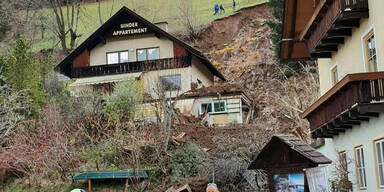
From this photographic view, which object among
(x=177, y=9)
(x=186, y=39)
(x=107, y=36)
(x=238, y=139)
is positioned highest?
(x=177, y=9)

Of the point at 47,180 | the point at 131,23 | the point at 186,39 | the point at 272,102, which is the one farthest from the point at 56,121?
the point at 186,39

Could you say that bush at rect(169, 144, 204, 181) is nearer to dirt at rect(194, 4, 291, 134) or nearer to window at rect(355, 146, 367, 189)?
window at rect(355, 146, 367, 189)

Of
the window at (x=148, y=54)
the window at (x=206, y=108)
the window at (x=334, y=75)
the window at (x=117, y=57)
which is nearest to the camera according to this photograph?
the window at (x=334, y=75)

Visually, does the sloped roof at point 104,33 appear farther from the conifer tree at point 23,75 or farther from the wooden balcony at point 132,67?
the conifer tree at point 23,75

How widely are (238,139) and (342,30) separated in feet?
35.6

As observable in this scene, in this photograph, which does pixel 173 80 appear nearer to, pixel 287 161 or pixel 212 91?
pixel 212 91

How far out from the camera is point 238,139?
26062 millimetres

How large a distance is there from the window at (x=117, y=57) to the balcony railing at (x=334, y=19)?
23172 millimetres

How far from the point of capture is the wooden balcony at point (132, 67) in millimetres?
38969

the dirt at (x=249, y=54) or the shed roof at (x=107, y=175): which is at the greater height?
the dirt at (x=249, y=54)

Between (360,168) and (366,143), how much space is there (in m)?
1.35

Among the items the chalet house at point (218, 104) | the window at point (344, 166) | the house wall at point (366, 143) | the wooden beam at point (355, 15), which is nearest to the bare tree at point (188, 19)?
the chalet house at point (218, 104)

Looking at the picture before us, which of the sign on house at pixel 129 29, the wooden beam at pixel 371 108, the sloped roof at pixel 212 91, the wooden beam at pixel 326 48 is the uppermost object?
the sign on house at pixel 129 29

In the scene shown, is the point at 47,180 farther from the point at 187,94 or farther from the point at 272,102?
the point at 272,102
